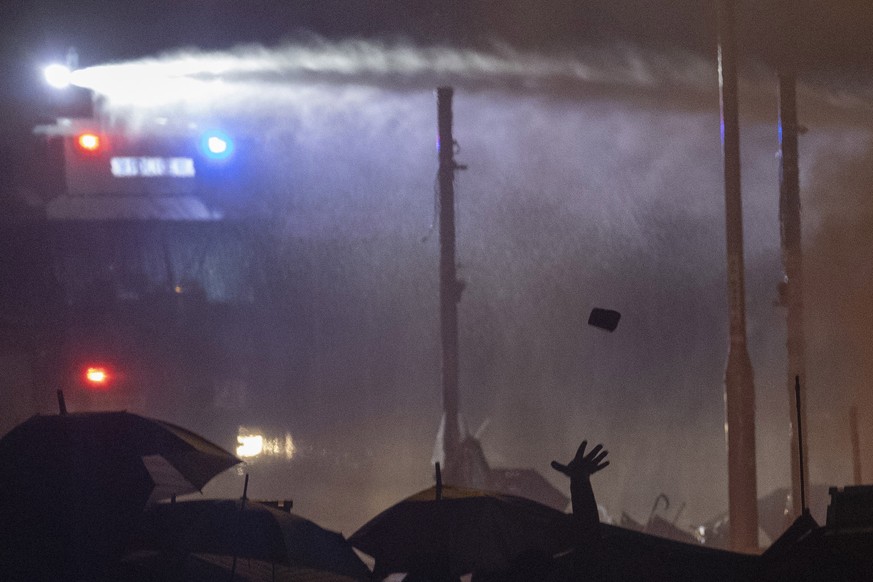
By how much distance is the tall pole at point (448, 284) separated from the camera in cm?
1711

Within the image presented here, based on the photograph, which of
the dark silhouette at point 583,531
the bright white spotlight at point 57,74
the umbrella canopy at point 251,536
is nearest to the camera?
the dark silhouette at point 583,531

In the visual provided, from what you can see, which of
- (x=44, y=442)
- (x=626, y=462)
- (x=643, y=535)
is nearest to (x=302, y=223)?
(x=626, y=462)

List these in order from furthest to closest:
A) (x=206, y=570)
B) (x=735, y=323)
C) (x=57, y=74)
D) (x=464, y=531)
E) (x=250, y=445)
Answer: (x=250, y=445), (x=57, y=74), (x=735, y=323), (x=464, y=531), (x=206, y=570)

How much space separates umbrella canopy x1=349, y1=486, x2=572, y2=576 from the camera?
8086 millimetres

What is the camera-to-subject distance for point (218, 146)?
21469 mm

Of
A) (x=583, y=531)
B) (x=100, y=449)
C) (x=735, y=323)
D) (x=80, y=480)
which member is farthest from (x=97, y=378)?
(x=583, y=531)

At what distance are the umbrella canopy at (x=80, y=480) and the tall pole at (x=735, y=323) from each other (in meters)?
6.76

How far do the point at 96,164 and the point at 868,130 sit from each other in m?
14.6

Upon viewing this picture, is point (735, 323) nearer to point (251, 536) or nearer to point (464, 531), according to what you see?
point (464, 531)

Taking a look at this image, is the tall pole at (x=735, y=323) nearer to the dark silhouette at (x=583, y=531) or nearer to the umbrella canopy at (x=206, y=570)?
the dark silhouette at (x=583, y=531)

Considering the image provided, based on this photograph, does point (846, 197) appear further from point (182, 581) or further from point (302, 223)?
point (182, 581)

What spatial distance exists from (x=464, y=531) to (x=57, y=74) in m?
16.6

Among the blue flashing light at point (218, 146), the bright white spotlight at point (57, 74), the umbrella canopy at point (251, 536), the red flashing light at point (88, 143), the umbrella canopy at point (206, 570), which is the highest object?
the bright white spotlight at point (57, 74)

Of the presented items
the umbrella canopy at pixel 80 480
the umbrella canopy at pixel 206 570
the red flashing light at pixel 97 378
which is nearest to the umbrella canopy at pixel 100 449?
the umbrella canopy at pixel 80 480
